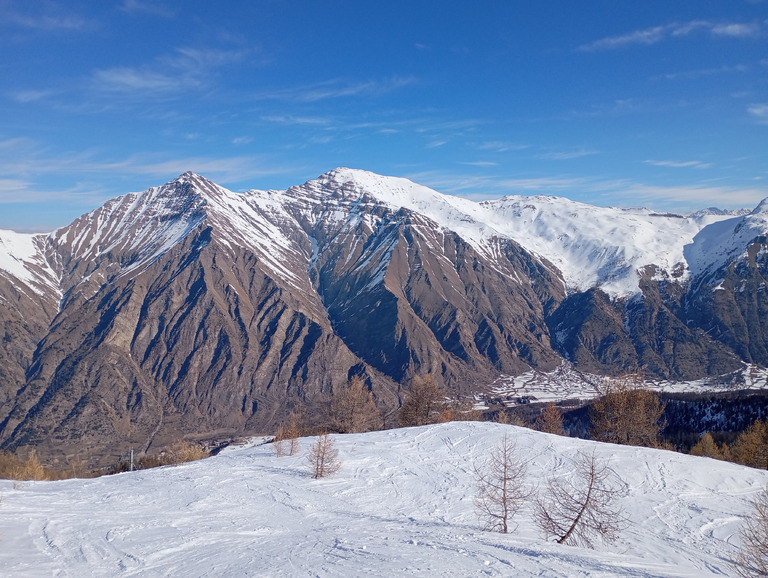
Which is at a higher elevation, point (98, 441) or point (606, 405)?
point (606, 405)

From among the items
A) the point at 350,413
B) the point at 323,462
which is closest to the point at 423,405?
the point at 350,413

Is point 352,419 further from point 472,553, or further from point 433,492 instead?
point 472,553

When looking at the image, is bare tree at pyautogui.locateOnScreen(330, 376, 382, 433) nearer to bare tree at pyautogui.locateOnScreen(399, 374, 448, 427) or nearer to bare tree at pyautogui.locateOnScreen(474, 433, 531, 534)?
bare tree at pyautogui.locateOnScreen(399, 374, 448, 427)

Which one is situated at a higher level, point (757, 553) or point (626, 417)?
point (757, 553)

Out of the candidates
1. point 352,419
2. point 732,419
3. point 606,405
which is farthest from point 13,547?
point 732,419

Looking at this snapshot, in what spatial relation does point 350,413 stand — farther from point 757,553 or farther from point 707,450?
point 757,553

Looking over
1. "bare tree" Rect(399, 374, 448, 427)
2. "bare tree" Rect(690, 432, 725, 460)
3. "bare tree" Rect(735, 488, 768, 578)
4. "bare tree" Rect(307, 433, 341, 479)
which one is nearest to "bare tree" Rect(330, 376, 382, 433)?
"bare tree" Rect(399, 374, 448, 427)
